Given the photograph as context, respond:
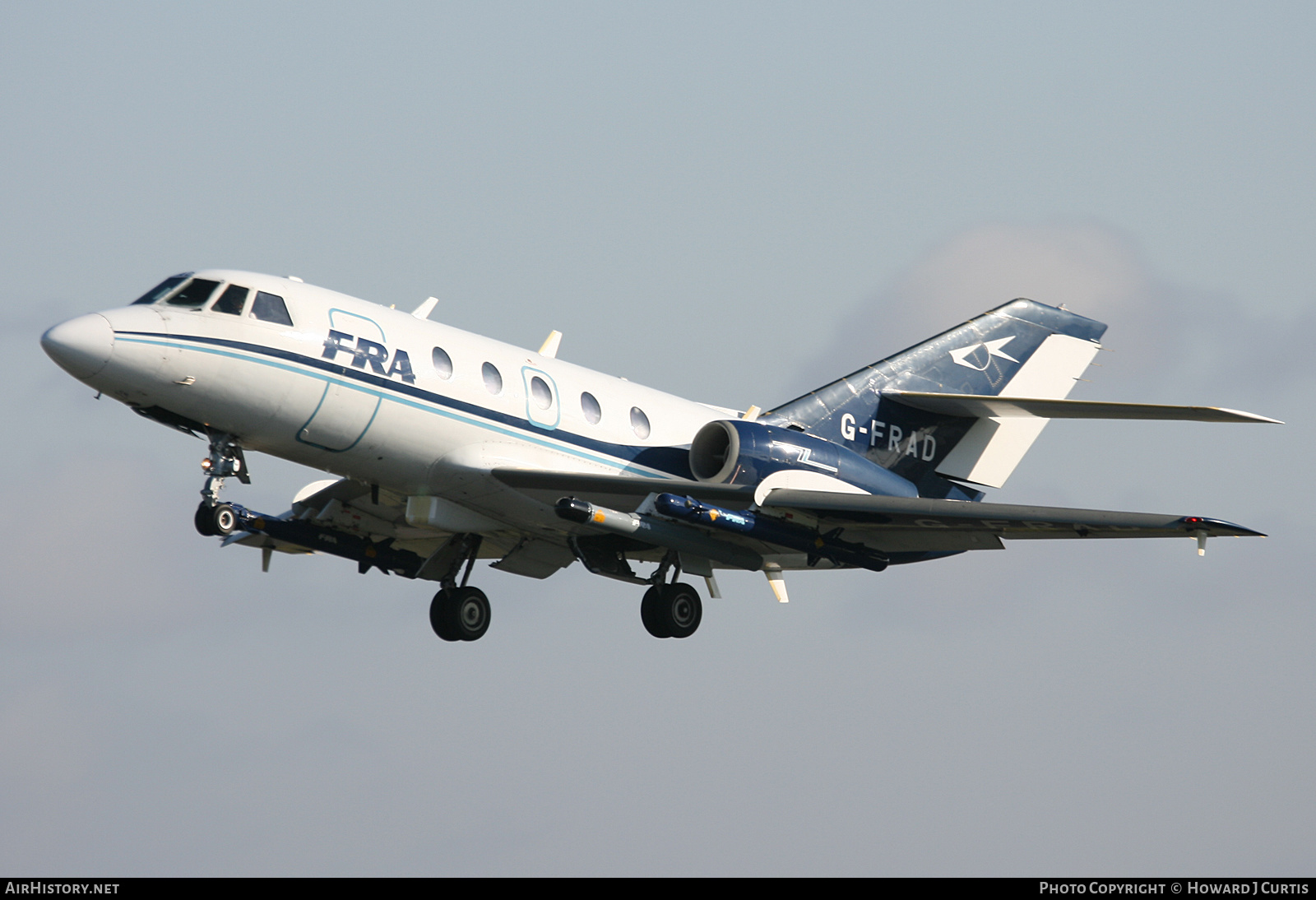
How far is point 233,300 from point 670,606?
7.37 m

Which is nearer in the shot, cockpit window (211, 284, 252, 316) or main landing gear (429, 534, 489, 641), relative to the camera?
cockpit window (211, 284, 252, 316)

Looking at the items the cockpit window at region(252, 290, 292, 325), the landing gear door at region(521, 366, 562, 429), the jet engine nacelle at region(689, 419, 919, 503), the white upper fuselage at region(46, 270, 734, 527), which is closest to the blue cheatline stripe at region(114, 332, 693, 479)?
the white upper fuselage at region(46, 270, 734, 527)

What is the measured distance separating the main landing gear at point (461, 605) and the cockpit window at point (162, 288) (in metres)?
5.75

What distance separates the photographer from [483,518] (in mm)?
22875

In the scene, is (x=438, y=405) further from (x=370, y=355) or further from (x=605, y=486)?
(x=605, y=486)

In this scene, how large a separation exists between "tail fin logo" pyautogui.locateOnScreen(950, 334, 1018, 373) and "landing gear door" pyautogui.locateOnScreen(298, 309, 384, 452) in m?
9.57

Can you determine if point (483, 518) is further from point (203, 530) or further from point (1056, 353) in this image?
point (1056, 353)

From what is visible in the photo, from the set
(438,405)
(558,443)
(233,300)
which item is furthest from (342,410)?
(558,443)

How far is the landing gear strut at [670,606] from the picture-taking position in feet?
77.6

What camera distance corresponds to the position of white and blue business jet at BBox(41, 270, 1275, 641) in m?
20.2

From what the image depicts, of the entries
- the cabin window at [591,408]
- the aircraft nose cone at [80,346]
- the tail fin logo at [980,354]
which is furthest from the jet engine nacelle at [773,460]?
the aircraft nose cone at [80,346]

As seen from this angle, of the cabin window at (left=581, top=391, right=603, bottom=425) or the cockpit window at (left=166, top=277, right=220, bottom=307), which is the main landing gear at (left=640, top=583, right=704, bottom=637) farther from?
the cockpit window at (left=166, top=277, right=220, bottom=307)

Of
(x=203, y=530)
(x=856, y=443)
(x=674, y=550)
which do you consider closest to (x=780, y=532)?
(x=674, y=550)

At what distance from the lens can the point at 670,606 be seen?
23.7m
